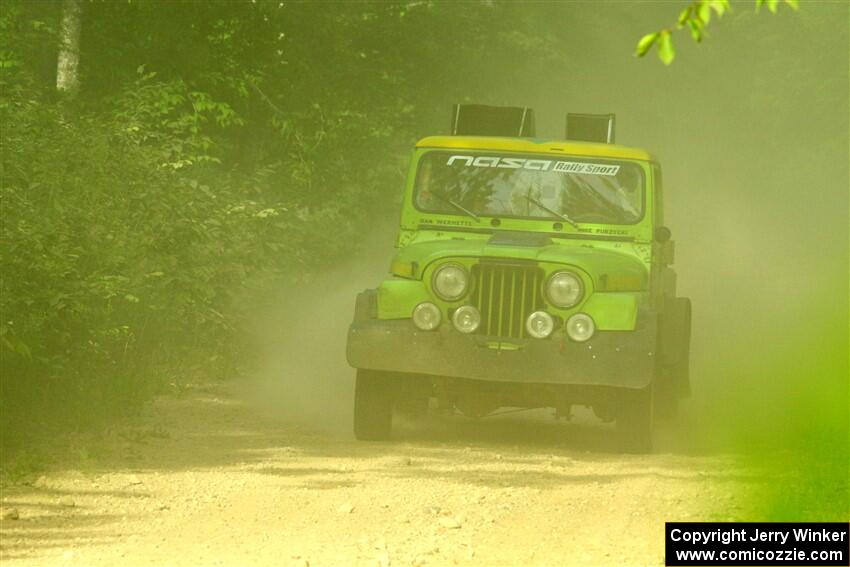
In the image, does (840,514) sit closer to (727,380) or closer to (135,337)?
(135,337)

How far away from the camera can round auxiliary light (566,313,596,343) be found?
1084cm

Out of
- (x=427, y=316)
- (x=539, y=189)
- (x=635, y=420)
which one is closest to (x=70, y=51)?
(x=539, y=189)

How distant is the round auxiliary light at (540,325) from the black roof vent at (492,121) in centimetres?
242

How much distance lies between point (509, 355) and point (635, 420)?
1019 millimetres

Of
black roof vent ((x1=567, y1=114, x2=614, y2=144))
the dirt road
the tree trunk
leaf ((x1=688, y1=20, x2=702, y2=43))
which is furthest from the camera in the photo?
the tree trunk

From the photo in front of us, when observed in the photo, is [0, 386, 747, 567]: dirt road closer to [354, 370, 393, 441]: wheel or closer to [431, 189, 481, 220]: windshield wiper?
[354, 370, 393, 441]: wheel

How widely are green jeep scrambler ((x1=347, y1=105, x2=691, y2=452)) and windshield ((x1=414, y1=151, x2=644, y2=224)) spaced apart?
0.01 m

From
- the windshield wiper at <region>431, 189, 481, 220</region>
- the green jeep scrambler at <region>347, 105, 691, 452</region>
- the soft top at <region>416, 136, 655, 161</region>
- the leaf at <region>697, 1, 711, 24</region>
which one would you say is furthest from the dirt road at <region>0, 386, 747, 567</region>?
the leaf at <region>697, 1, 711, 24</region>

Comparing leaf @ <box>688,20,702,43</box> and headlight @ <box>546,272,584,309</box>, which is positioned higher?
leaf @ <box>688,20,702,43</box>

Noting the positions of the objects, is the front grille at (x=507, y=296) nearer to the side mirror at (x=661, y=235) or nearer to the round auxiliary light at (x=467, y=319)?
the round auxiliary light at (x=467, y=319)

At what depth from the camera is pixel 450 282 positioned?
36.2ft

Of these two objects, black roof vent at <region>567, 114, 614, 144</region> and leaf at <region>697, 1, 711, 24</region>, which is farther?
black roof vent at <region>567, 114, 614, 144</region>

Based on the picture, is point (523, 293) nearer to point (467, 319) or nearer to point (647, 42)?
point (467, 319)

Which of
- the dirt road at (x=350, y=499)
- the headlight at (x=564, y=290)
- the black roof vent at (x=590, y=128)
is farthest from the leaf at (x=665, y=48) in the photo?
the black roof vent at (x=590, y=128)
